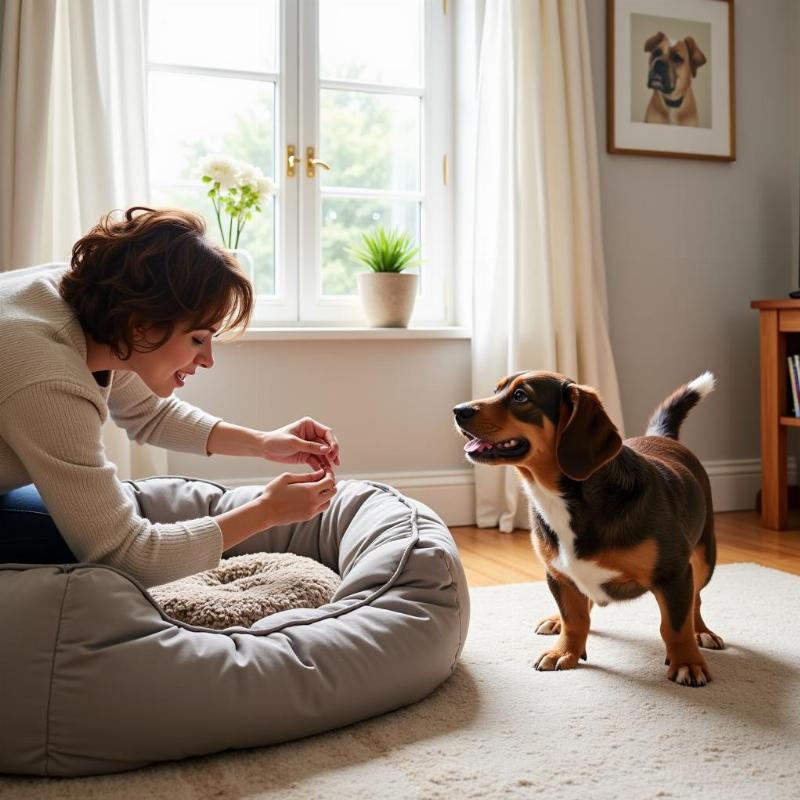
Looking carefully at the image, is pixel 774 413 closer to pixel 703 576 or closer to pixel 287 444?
pixel 703 576

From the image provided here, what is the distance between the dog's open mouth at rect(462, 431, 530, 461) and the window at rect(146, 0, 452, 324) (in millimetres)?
1836

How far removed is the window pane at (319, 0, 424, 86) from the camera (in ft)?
11.8

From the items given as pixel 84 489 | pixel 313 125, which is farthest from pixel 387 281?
pixel 84 489

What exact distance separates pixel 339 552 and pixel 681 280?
7.67 ft

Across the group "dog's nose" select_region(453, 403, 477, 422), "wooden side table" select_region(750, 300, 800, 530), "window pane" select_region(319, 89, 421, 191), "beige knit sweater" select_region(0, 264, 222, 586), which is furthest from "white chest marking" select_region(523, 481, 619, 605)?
"window pane" select_region(319, 89, 421, 191)

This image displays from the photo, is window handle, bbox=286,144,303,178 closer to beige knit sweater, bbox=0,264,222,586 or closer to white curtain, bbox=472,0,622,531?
white curtain, bbox=472,0,622,531

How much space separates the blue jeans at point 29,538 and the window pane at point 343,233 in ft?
6.94

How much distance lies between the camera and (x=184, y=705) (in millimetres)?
1403

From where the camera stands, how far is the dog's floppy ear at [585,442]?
176cm

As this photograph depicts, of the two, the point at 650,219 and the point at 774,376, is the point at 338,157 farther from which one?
the point at 774,376

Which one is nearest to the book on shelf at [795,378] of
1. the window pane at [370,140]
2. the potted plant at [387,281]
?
the potted plant at [387,281]

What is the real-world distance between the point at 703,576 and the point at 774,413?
5.67 feet

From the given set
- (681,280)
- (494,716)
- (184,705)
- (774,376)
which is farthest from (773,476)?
(184,705)

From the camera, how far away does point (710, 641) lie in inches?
81.6
